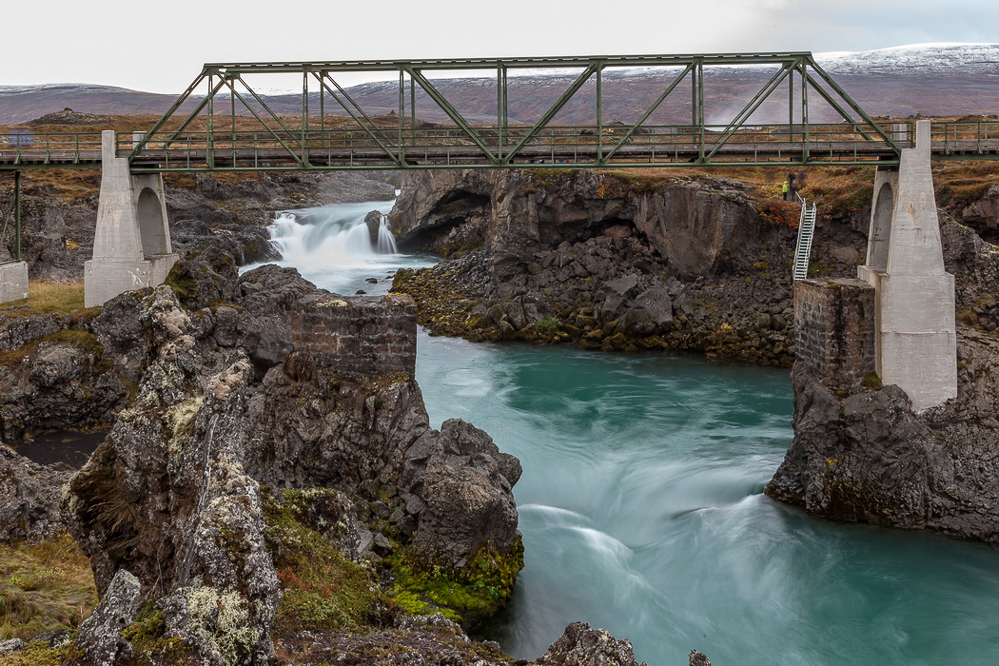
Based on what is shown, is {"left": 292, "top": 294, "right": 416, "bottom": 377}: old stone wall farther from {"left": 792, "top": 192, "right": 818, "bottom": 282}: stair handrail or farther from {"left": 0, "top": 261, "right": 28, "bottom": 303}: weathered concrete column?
{"left": 0, "top": 261, "right": 28, "bottom": 303}: weathered concrete column

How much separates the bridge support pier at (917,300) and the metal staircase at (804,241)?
668cm

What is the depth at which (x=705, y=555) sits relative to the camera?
21250mm

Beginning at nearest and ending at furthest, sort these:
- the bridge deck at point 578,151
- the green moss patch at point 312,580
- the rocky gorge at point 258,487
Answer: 1. the rocky gorge at point 258,487
2. the green moss patch at point 312,580
3. the bridge deck at point 578,151

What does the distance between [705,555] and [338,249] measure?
4920cm

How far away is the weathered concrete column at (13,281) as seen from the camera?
109 ft

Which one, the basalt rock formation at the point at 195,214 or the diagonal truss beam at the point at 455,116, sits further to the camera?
the basalt rock formation at the point at 195,214

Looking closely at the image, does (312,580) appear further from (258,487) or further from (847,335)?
(847,335)

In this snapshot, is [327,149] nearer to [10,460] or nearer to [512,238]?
[10,460]

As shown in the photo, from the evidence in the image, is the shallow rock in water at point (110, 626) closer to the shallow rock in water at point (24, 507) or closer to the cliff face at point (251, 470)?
the cliff face at point (251, 470)

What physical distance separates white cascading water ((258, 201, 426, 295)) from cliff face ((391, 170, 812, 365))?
5.72 m

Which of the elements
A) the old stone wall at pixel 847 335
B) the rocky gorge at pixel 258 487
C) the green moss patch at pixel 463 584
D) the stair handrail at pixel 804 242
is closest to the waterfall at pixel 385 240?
the rocky gorge at pixel 258 487

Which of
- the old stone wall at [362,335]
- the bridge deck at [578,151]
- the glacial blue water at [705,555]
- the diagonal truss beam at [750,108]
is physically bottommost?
the glacial blue water at [705,555]

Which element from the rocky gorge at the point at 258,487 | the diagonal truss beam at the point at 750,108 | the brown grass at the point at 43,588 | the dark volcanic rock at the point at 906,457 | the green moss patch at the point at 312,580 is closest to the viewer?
the rocky gorge at the point at 258,487

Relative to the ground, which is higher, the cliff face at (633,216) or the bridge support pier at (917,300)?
the cliff face at (633,216)
